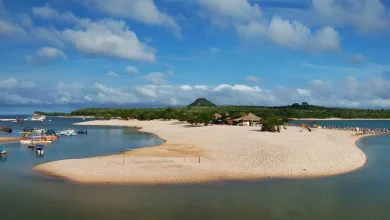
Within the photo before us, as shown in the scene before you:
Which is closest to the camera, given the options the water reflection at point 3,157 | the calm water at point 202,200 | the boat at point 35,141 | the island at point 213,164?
the calm water at point 202,200

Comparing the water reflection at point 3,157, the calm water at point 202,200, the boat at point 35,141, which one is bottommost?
the calm water at point 202,200

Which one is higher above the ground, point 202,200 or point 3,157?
point 3,157

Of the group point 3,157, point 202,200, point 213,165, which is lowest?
point 202,200

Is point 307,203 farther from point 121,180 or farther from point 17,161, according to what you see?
point 17,161

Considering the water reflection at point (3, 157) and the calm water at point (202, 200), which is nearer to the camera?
the calm water at point (202, 200)

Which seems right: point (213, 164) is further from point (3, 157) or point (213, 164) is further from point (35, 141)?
point (35, 141)

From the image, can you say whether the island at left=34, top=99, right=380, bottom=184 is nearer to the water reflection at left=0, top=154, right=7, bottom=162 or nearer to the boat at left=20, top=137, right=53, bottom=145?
the water reflection at left=0, top=154, right=7, bottom=162

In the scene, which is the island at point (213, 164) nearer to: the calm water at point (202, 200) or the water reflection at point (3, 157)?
the calm water at point (202, 200)

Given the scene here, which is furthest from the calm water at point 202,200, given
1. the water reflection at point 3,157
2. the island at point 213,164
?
the water reflection at point 3,157

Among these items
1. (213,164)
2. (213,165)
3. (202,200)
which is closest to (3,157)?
(213,164)
